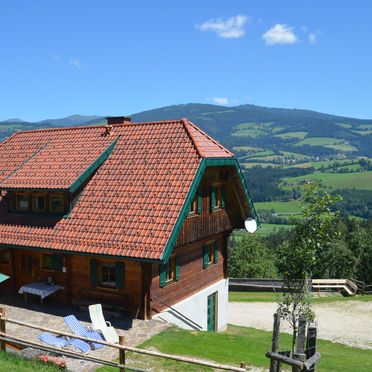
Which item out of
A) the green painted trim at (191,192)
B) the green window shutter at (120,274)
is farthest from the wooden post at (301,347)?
the green window shutter at (120,274)

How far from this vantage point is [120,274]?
17.4 meters

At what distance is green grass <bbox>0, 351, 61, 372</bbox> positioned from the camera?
458 inches

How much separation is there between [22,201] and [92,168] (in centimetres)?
349

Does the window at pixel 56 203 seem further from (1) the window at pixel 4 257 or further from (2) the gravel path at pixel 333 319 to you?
(2) the gravel path at pixel 333 319

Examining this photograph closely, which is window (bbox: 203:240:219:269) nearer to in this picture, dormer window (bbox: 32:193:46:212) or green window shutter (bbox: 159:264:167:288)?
green window shutter (bbox: 159:264:167:288)

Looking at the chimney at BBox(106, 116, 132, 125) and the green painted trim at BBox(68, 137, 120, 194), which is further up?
the chimney at BBox(106, 116, 132, 125)

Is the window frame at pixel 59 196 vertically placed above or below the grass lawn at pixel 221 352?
above

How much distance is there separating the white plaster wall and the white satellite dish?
9.97 feet

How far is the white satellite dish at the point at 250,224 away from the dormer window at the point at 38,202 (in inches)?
372

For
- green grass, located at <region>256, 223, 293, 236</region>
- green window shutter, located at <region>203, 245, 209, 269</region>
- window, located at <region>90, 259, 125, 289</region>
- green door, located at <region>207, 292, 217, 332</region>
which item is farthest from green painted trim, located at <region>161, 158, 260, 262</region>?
green grass, located at <region>256, 223, 293, 236</region>

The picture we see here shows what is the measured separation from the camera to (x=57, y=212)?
1953cm

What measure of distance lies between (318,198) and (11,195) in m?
13.6

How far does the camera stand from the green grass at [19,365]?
458 inches

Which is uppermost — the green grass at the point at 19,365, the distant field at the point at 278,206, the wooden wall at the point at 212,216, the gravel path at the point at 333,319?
the wooden wall at the point at 212,216
